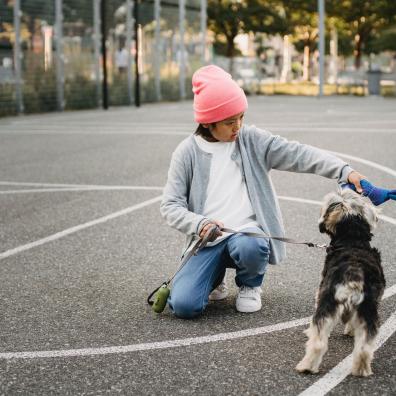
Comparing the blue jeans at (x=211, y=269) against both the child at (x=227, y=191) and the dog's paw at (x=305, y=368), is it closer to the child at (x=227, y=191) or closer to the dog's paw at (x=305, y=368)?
the child at (x=227, y=191)

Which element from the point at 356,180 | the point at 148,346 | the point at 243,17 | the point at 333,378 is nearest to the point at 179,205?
the point at 148,346

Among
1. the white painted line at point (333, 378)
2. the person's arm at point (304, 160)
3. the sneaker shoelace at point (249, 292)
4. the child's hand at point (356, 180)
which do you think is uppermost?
the person's arm at point (304, 160)

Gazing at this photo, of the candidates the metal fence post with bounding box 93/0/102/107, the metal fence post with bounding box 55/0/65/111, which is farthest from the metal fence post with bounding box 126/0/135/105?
the metal fence post with bounding box 55/0/65/111

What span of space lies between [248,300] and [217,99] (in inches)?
48.9

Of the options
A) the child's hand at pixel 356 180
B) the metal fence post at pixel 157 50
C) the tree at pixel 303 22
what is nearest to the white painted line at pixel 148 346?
the child's hand at pixel 356 180

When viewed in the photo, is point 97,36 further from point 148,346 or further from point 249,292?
point 148,346

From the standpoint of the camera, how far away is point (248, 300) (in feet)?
17.2

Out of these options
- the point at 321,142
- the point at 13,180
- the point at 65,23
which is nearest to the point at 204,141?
the point at 13,180

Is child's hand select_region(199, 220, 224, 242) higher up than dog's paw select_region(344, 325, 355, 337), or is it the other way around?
child's hand select_region(199, 220, 224, 242)

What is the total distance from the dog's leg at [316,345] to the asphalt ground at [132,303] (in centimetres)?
6

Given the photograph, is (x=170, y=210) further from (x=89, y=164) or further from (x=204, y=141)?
(x=89, y=164)

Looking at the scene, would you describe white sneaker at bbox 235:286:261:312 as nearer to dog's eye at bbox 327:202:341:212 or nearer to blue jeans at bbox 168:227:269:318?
blue jeans at bbox 168:227:269:318

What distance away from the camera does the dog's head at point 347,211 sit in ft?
14.1

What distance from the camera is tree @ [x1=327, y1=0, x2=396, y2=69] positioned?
4225cm
